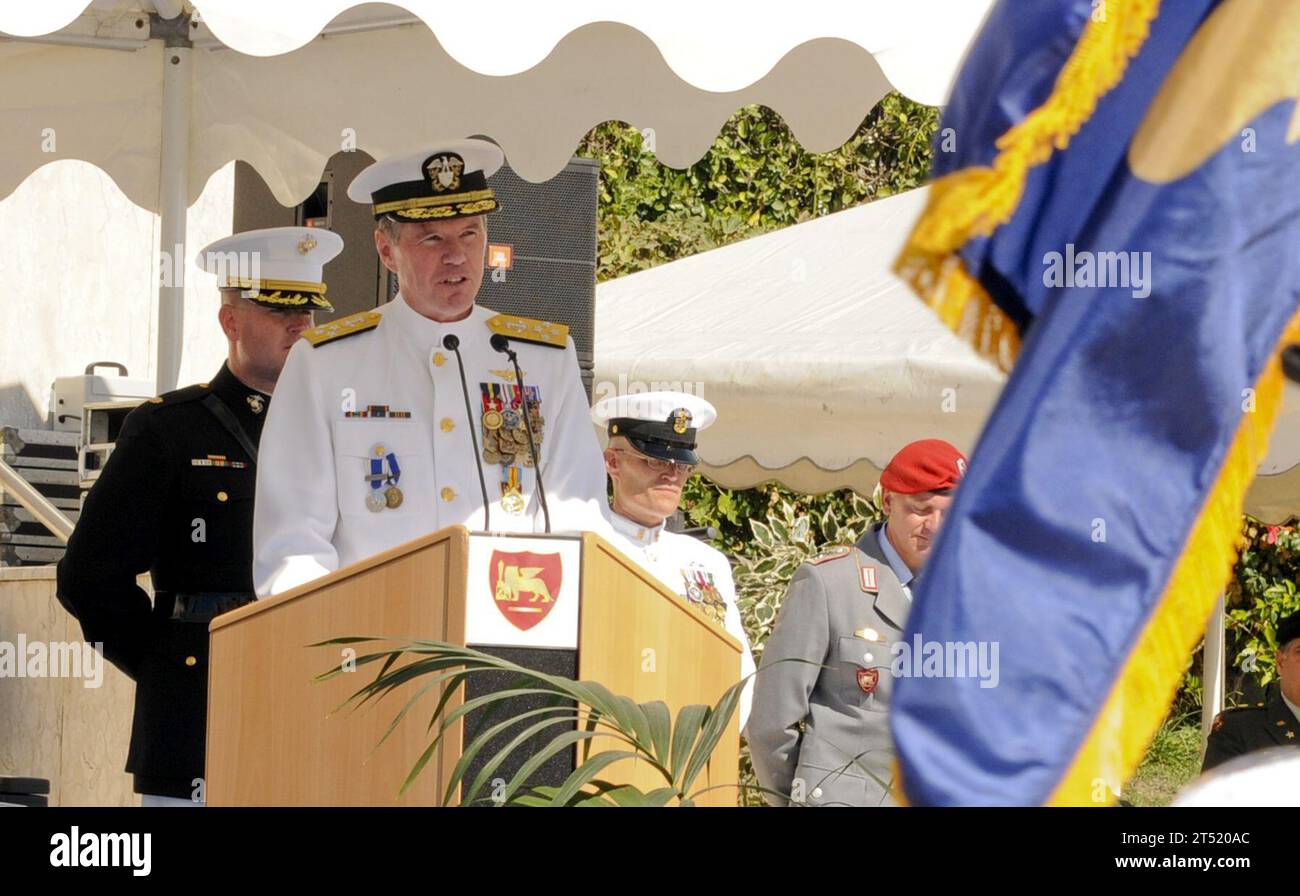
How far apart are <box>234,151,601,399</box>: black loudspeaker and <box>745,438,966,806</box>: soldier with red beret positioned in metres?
1.44

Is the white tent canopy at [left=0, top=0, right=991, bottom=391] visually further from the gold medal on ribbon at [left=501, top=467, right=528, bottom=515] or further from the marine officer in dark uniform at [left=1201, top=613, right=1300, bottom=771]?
the marine officer in dark uniform at [left=1201, top=613, right=1300, bottom=771]

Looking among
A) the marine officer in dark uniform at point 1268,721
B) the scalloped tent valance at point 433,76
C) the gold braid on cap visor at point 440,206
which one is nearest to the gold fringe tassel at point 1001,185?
the scalloped tent valance at point 433,76

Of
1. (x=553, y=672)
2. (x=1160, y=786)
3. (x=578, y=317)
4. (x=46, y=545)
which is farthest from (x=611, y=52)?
(x=1160, y=786)

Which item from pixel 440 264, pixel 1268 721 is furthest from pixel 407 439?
pixel 1268 721

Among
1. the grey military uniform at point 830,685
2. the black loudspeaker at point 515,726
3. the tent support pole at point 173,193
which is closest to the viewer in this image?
the black loudspeaker at point 515,726

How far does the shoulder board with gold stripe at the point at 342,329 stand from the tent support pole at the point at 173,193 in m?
1.32

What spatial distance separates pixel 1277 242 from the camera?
2107 mm

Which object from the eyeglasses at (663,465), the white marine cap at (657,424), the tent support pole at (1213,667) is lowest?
the tent support pole at (1213,667)

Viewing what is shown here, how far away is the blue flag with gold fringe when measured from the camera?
1.99m

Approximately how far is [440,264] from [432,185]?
169 mm

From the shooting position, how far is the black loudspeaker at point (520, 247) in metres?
5.95

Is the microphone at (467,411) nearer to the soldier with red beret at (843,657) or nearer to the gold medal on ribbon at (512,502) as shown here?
the gold medal on ribbon at (512,502)

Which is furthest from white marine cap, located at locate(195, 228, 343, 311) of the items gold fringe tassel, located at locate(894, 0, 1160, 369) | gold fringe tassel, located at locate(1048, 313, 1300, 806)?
gold fringe tassel, located at locate(1048, 313, 1300, 806)
